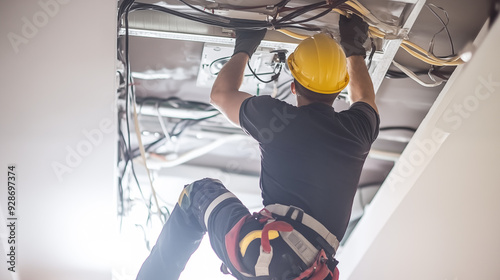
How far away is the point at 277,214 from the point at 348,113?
42cm

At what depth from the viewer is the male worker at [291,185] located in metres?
1.48

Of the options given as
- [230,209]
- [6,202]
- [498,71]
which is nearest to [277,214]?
[230,209]

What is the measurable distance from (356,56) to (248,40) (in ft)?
1.24

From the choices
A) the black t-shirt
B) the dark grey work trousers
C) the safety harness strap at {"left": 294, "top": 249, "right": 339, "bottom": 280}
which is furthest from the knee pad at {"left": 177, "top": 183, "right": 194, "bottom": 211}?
the safety harness strap at {"left": 294, "top": 249, "right": 339, "bottom": 280}

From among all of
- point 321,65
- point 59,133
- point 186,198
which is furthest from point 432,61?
point 59,133

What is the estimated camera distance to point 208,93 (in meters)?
2.30

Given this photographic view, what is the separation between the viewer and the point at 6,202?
194 cm

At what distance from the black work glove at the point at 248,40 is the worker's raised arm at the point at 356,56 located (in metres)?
0.28

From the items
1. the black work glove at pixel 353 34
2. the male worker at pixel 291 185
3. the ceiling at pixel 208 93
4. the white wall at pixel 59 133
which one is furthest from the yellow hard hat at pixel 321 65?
the white wall at pixel 59 133

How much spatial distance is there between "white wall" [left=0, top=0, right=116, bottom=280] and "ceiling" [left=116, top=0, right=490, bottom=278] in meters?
0.23

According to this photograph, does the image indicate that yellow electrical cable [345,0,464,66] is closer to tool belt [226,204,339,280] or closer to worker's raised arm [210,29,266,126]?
worker's raised arm [210,29,266,126]

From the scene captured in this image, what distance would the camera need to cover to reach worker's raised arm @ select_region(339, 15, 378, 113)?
179cm

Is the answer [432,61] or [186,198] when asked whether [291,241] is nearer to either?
[186,198]

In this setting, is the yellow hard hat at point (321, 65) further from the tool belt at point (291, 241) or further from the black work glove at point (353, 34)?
the tool belt at point (291, 241)
